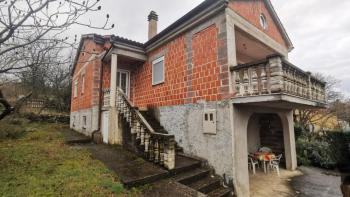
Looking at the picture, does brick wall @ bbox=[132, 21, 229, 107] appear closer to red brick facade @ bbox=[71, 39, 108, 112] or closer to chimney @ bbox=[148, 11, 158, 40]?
red brick facade @ bbox=[71, 39, 108, 112]

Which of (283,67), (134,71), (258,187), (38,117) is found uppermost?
(134,71)

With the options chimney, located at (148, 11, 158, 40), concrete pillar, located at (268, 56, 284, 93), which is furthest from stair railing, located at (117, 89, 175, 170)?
chimney, located at (148, 11, 158, 40)

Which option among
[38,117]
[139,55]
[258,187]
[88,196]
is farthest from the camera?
[38,117]

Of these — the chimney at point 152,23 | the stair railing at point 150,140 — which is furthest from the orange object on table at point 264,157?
the chimney at point 152,23

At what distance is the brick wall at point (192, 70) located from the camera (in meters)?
6.35

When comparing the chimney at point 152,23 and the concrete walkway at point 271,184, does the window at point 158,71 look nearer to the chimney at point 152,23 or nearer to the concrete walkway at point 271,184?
the chimney at point 152,23

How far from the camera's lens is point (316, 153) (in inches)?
398

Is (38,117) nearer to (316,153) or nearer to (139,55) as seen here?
(139,55)

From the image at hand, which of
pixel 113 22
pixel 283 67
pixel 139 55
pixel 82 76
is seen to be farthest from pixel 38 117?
pixel 283 67

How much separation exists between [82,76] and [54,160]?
8.03 m

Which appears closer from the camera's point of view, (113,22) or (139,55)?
(113,22)

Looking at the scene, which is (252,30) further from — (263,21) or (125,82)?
(125,82)

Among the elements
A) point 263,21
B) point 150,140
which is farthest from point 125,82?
point 263,21

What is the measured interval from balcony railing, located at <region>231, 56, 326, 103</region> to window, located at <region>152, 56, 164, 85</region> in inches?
161
